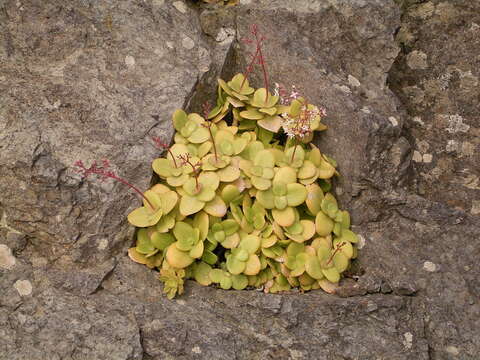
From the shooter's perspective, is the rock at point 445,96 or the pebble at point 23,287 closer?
the pebble at point 23,287

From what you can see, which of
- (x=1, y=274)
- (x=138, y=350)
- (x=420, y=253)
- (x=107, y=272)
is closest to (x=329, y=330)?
(x=420, y=253)

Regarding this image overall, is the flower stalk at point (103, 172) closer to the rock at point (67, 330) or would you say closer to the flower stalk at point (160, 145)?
the flower stalk at point (160, 145)

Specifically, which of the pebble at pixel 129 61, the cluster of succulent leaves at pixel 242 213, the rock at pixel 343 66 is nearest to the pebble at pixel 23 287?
the cluster of succulent leaves at pixel 242 213

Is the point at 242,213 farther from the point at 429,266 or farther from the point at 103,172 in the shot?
the point at 429,266

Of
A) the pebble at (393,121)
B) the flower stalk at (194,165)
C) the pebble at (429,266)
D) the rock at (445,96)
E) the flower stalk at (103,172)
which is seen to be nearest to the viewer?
the flower stalk at (103,172)

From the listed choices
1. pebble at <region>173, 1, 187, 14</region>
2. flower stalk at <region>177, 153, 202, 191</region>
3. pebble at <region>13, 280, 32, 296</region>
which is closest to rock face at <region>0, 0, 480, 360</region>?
pebble at <region>13, 280, 32, 296</region>

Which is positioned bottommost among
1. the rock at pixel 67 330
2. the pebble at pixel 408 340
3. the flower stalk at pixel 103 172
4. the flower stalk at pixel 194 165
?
the rock at pixel 67 330
